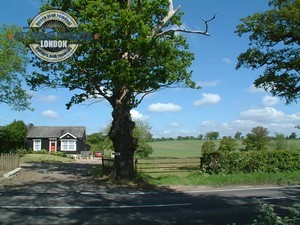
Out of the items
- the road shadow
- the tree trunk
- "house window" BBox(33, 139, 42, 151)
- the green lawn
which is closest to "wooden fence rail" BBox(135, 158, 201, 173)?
the tree trunk

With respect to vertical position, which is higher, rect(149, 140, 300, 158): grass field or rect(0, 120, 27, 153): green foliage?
rect(0, 120, 27, 153): green foliage

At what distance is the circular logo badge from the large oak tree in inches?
24.2

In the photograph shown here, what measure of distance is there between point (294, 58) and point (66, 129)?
49.5m

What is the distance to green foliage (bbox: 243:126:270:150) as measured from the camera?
59094mm

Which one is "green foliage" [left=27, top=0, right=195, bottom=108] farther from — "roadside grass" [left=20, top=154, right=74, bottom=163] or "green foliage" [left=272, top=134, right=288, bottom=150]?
"green foliage" [left=272, top=134, right=288, bottom=150]

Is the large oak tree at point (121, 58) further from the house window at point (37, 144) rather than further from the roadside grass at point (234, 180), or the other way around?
the house window at point (37, 144)

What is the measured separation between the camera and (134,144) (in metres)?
22.4

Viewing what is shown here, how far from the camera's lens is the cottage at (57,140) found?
68.3 meters

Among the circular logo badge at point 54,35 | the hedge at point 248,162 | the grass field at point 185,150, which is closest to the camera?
the circular logo badge at point 54,35

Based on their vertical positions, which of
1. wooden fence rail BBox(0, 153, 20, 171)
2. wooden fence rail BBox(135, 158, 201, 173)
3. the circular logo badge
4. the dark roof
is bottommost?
wooden fence rail BBox(135, 158, 201, 173)

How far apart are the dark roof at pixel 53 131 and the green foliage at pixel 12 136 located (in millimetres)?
10278

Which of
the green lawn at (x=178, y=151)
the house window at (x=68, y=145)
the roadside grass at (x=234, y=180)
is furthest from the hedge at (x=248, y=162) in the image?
the house window at (x=68, y=145)

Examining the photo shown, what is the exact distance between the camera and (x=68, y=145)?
68.4 meters

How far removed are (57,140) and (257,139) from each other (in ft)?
115
